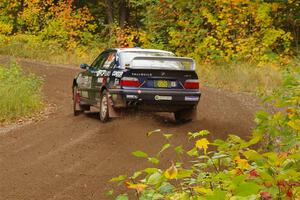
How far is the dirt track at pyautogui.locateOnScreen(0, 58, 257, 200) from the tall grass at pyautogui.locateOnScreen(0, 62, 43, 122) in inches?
30.8

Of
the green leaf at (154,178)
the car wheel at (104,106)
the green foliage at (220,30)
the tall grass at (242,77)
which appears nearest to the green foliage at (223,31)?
the green foliage at (220,30)

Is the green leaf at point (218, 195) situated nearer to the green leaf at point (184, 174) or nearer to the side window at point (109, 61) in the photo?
the green leaf at point (184, 174)

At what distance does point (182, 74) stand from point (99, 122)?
7.61ft

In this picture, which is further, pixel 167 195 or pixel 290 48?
pixel 290 48

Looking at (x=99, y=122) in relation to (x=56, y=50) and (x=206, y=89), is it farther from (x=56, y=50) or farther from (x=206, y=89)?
(x=56, y=50)

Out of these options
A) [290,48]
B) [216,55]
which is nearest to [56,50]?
[216,55]

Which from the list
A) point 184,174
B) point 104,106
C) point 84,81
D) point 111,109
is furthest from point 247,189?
point 84,81

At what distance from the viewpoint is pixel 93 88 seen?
46.6ft

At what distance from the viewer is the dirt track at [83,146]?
8445 millimetres

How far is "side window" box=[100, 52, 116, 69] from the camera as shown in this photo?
13.4 meters

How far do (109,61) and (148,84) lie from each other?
1500 mm

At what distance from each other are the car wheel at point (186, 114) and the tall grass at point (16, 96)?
15.8 ft

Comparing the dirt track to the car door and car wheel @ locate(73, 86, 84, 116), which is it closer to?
car wheel @ locate(73, 86, 84, 116)

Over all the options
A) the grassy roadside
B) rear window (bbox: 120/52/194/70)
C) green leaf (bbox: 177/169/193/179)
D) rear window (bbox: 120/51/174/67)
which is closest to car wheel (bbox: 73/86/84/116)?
rear window (bbox: 120/51/174/67)
